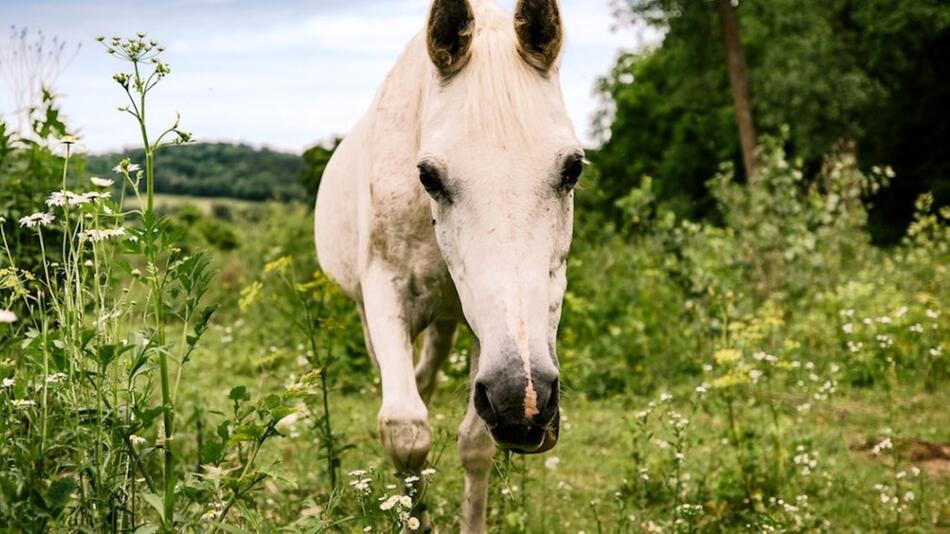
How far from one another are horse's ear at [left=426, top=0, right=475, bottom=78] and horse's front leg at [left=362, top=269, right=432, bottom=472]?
2.63 ft

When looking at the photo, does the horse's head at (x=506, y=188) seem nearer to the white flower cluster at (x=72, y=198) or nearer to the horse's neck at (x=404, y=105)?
the horse's neck at (x=404, y=105)

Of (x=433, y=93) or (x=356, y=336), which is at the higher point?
(x=433, y=93)

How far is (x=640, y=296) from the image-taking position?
26.2 feet

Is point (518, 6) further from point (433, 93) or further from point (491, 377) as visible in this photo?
point (491, 377)

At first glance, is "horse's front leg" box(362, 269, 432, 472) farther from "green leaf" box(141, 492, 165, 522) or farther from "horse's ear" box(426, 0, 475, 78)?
"green leaf" box(141, 492, 165, 522)

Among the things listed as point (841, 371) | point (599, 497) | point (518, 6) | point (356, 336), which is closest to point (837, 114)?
point (841, 371)

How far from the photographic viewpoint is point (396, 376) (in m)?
2.76

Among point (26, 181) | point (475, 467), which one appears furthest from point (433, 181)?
point (26, 181)

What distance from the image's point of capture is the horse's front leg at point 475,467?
327cm

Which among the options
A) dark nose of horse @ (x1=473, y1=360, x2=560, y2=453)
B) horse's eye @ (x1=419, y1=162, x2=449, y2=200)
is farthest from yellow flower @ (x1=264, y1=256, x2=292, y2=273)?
dark nose of horse @ (x1=473, y1=360, x2=560, y2=453)

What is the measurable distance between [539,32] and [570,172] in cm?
46

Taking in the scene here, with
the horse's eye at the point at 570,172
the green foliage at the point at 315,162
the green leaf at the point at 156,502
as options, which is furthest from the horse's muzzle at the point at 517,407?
the green foliage at the point at 315,162

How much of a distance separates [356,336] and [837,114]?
1863 cm

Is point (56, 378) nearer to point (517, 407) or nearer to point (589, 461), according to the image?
point (517, 407)
